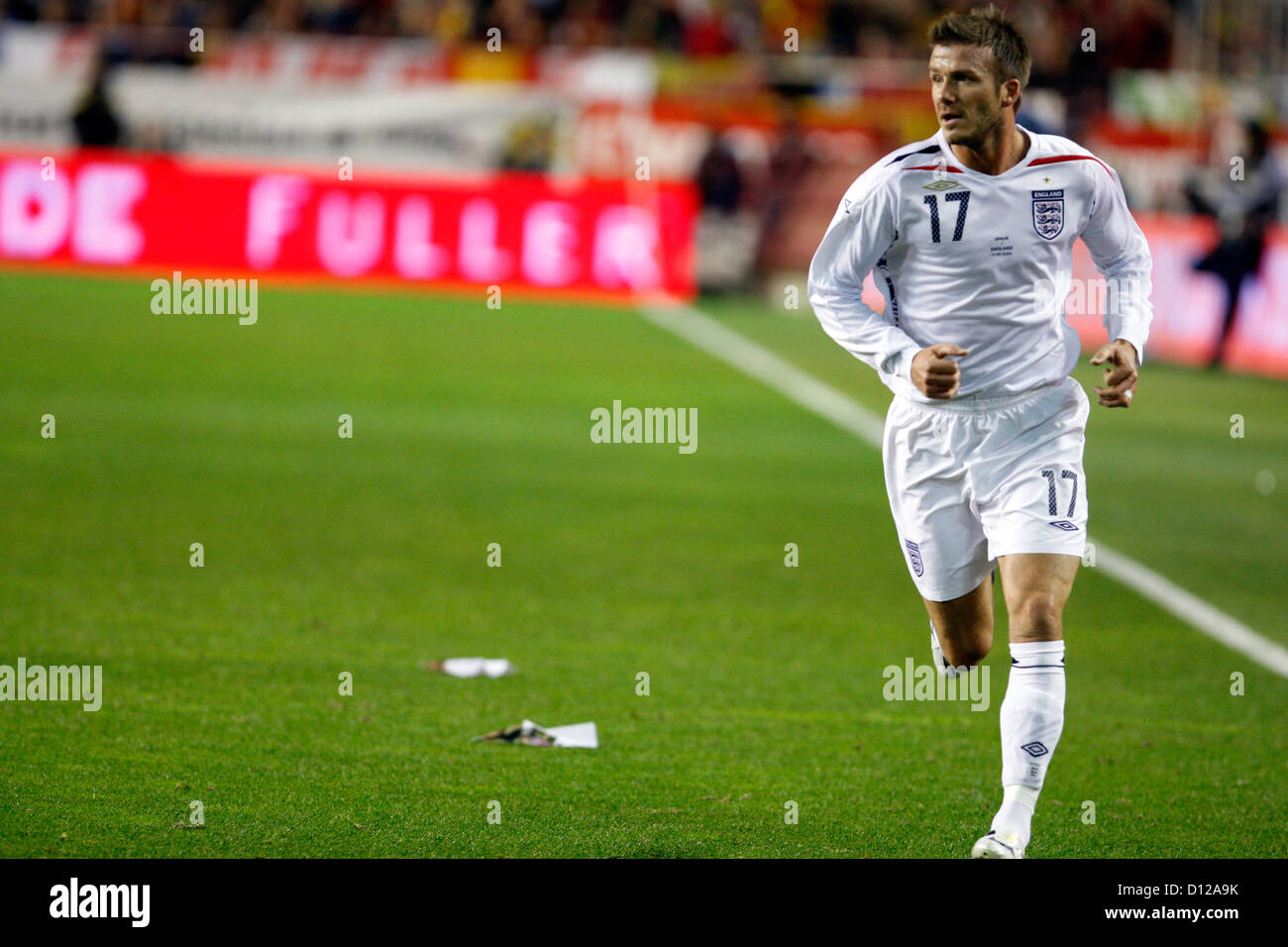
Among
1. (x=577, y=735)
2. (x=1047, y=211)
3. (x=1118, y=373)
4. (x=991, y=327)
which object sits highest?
(x=1047, y=211)

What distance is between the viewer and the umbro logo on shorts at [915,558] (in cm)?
616

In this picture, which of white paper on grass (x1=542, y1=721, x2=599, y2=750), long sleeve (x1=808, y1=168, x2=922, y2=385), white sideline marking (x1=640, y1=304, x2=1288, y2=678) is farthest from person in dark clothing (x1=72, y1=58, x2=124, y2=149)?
long sleeve (x1=808, y1=168, x2=922, y2=385)

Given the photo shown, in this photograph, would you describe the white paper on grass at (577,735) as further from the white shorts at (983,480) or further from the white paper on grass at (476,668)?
the white shorts at (983,480)

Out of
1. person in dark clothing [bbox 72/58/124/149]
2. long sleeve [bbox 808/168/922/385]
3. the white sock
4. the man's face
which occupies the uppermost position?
person in dark clothing [bbox 72/58/124/149]

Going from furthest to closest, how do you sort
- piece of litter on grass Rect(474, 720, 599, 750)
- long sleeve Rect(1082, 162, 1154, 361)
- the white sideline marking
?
the white sideline marking, piece of litter on grass Rect(474, 720, 599, 750), long sleeve Rect(1082, 162, 1154, 361)

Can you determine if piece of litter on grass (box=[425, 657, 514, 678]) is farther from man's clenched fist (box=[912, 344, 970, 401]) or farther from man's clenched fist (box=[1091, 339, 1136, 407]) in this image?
→ man's clenched fist (box=[1091, 339, 1136, 407])

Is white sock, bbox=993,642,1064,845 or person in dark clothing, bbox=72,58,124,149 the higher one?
person in dark clothing, bbox=72,58,124,149

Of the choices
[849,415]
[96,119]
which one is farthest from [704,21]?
[849,415]

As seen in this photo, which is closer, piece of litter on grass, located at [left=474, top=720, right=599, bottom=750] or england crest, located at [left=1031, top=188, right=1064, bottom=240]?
england crest, located at [left=1031, top=188, right=1064, bottom=240]

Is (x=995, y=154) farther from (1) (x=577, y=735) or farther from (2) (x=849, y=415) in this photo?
(2) (x=849, y=415)

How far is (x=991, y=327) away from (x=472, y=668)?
282 centimetres

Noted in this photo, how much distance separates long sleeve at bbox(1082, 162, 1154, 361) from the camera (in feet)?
19.7

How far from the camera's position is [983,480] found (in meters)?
5.87

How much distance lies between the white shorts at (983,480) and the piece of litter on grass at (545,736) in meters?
1.36
